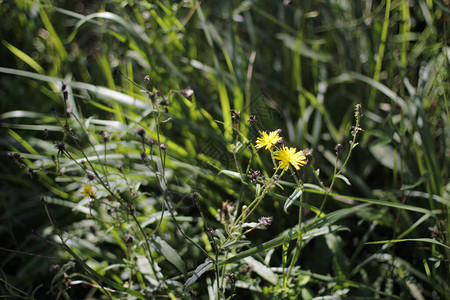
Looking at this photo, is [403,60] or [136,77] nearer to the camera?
[403,60]

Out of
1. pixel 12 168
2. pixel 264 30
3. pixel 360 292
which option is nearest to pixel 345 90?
pixel 264 30

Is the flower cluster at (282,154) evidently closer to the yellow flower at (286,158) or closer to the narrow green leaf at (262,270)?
the yellow flower at (286,158)

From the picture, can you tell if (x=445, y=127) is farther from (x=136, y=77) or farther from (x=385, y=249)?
(x=136, y=77)

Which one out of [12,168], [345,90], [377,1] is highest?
[377,1]

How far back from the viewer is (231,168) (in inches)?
54.2

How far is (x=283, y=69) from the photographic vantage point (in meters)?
2.06

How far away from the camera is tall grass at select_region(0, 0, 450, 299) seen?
1.16 m

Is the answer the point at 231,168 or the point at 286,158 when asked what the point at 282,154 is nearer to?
the point at 286,158

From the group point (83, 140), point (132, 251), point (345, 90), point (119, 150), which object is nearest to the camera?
point (132, 251)

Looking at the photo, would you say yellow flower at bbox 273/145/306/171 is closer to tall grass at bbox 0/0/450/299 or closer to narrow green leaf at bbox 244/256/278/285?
tall grass at bbox 0/0/450/299

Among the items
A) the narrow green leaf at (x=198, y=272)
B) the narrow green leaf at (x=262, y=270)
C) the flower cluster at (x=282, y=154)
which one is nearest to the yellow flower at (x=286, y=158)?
the flower cluster at (x=282, y=154)

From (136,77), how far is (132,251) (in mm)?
1109

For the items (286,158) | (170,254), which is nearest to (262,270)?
(170,254)

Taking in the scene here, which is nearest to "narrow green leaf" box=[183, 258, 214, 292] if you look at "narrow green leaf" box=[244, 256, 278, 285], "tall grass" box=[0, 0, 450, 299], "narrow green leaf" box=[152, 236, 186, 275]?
"tall grass" box=[0, 0, 450, 299]
